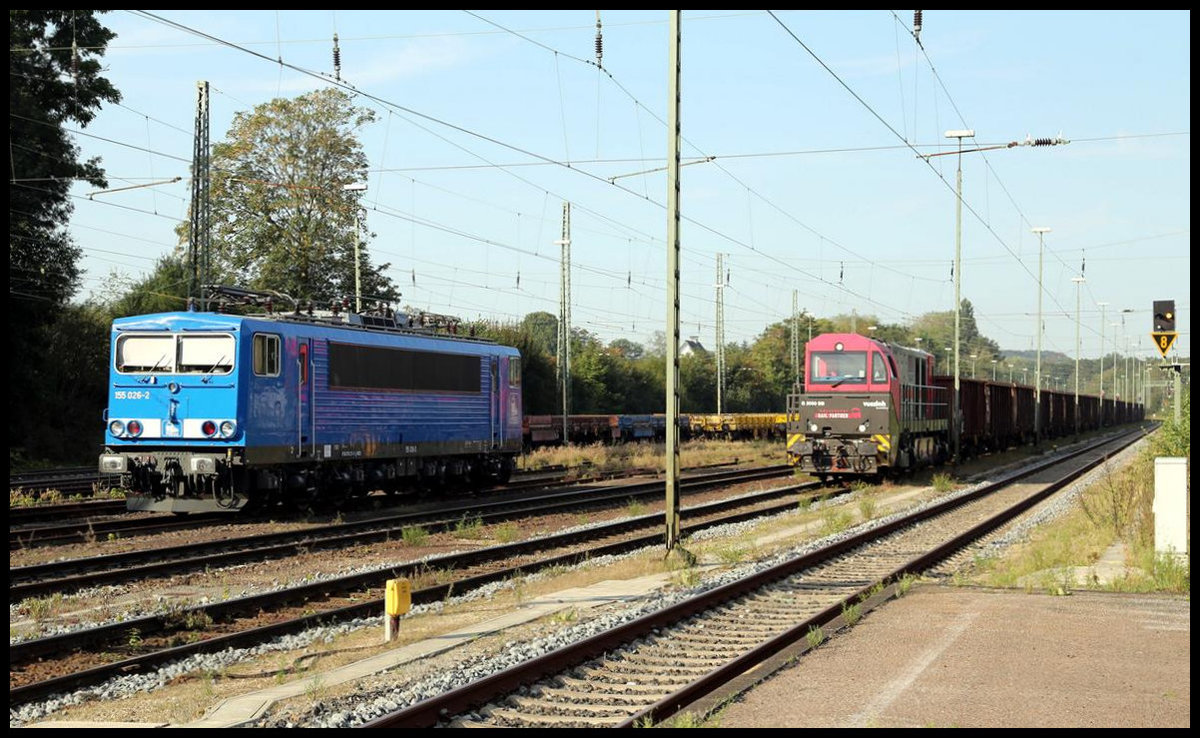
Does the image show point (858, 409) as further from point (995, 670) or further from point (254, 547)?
point (995, 670)

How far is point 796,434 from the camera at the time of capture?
1177 inches

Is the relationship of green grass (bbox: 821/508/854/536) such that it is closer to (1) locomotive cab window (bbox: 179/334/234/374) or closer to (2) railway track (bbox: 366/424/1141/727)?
(2) railway track (bbox: 366/424/1141/727)

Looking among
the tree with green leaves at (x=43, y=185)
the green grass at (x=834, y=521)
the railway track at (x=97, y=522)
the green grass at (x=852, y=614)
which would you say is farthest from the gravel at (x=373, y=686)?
the tree with green leaves at (x=43, y=185)

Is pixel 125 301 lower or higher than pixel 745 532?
higher

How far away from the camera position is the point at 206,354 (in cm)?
2050

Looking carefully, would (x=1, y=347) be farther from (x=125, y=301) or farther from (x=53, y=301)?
(x=125, y=301)

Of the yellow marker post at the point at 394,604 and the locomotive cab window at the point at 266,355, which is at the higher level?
the locomotive cab window at the point at 266,355

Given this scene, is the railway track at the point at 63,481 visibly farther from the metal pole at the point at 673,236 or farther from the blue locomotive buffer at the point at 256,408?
the metal pole at the point at 673,236

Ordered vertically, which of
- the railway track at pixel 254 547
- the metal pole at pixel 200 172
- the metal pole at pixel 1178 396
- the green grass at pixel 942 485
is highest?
the metal pole at pixel 200 172

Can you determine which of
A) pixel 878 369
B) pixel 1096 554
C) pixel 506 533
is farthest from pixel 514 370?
pixel 1096 554

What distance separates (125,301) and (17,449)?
10.4m

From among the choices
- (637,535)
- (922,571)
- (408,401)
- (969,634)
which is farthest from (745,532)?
(969,634)

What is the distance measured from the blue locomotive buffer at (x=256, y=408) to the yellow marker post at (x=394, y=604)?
976 cm

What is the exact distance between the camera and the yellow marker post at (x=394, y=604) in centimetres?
1109
